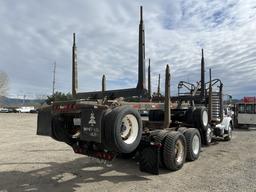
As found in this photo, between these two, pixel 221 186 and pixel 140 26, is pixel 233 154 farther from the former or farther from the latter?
pixel 140 26

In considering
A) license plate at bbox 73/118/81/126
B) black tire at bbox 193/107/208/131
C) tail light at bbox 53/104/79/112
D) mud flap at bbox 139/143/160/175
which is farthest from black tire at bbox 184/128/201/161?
tail light at bbox 53/104/79/112

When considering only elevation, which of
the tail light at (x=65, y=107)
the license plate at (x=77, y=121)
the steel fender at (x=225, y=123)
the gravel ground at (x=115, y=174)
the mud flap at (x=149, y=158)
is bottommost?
the gravel ground at (x=115, y=174)

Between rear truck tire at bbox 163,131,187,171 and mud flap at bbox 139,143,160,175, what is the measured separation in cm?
32

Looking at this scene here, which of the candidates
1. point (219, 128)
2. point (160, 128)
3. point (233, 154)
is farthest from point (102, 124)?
point (219, 128)

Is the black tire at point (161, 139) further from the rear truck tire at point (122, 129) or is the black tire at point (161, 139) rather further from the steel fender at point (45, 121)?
the steel fender at point (45, 121)

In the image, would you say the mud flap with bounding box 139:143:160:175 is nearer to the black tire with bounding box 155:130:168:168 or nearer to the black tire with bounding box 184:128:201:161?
the black tire with bounding box 155:130:168:168

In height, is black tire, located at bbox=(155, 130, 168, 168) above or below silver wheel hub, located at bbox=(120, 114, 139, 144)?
below

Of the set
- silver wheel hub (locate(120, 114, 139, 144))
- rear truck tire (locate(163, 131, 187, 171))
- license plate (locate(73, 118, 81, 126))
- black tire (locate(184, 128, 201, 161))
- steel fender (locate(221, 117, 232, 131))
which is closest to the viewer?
silver wheel hub (locate(120, 114, 139, 144))

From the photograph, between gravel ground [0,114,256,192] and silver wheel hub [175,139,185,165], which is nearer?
gravel ground [0,114,256,192]

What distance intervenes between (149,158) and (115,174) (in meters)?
0.93

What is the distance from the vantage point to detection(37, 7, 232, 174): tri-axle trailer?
602cm

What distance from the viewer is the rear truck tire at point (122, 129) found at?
5863 millimetres

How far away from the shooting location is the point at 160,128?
30.4 feet

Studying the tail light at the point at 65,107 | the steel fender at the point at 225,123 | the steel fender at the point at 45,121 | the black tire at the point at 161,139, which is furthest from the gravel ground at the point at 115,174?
the steel fender at the point at 225,123
